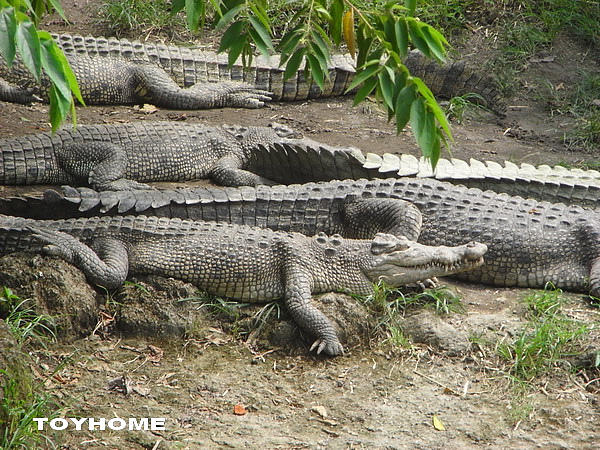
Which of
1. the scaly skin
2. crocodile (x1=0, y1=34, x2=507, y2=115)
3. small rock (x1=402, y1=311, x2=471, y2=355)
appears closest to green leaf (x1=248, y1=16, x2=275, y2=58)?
small rock (x1=402, y1=311, x2=471, y2=355)

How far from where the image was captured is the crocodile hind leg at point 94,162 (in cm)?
695

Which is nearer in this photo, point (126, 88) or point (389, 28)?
point (389, 28)

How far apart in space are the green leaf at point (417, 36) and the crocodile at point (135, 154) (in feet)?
11.9

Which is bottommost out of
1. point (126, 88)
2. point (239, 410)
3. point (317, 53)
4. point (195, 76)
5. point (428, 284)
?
point (239, 410)

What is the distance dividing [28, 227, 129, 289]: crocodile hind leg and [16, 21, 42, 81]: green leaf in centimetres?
287

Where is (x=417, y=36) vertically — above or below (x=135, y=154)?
above

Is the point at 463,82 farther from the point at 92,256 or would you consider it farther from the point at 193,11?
the point at 193,11

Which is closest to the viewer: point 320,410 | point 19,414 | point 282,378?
point 19,414

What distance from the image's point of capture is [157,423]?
13.5 ft

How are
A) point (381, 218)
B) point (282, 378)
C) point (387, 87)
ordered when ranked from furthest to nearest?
1. point (381, 218)
2. point (282, 378)
3. point (387, 87)

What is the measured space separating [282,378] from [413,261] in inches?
50.1

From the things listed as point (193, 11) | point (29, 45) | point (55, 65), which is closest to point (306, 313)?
point (193, 11)

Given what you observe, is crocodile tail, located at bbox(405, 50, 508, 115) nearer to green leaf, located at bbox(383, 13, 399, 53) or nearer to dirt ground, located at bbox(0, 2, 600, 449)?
dirt ground, located at bbox(0, 2, 600, 449)

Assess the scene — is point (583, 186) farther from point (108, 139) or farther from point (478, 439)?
point (108, 139)
